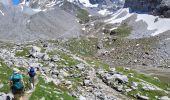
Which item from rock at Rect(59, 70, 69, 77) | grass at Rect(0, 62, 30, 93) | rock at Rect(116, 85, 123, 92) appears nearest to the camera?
grass at Rect(0, 62, 30, 93)

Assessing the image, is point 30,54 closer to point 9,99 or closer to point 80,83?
point 80,83

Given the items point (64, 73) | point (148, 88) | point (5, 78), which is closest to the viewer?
point (5, 78)

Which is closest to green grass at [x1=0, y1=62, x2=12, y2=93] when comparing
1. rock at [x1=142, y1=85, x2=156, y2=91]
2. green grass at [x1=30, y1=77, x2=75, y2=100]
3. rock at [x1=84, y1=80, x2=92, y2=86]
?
green grass at [x1=30, y1=77, x2=75, y2=100]

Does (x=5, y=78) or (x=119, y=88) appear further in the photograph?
(x=119, y=88)

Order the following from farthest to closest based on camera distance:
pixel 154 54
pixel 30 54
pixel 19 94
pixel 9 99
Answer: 1. pixel 154 54
2. pixel 30 54
3. pixel 9 99
4. pixel 19 94

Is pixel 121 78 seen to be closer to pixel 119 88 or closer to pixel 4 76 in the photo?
pixel 119 88

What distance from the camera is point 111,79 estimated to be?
6612 cm

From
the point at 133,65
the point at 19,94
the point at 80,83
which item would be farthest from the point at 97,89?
the point at 133,65

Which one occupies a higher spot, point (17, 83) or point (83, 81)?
point (17, 83)

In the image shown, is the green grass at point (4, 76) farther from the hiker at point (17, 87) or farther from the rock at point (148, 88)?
the rock at point (148, 88)

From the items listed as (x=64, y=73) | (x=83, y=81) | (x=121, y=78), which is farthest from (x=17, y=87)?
(x=121, y=78)

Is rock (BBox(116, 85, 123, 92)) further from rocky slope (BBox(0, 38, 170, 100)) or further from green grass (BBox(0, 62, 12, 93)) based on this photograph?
green grass (BBox(0, 62, 12, 93))

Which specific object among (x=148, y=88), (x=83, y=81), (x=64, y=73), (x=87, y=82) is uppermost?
(x=64, y=73)

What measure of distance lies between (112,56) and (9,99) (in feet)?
535
